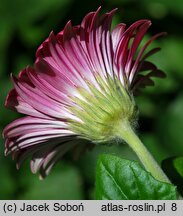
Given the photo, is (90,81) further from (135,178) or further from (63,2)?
(63,2)

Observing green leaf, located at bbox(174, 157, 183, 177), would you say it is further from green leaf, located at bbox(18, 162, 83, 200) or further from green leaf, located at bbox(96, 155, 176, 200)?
green leaf, located at bbox(18, 162, 83, 200)

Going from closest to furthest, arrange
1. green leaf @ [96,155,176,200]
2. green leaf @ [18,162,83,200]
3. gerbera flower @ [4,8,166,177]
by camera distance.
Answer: green leaf @ [96,155,176,200] → gerbera flower @ [4,8,166,177] → green leaf @ [18,162,83,200]

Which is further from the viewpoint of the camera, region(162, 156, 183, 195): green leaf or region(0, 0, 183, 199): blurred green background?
region(0, 0, 183, 199): blurred green background

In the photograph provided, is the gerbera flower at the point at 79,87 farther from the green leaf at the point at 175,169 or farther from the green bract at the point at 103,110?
the green leaf at the point at 175,169

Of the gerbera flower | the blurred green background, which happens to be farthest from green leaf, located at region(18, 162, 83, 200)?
the gerbera flower

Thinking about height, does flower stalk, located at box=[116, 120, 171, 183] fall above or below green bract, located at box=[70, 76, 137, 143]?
below

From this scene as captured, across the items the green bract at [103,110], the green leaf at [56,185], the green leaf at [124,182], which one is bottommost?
the green leaf at [56,185]

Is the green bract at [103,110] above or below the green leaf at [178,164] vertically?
above

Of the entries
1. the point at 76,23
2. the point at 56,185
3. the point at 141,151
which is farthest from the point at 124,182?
the point at 76,23

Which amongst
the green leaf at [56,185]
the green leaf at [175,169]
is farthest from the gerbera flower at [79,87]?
the green leaf at [56,185]
